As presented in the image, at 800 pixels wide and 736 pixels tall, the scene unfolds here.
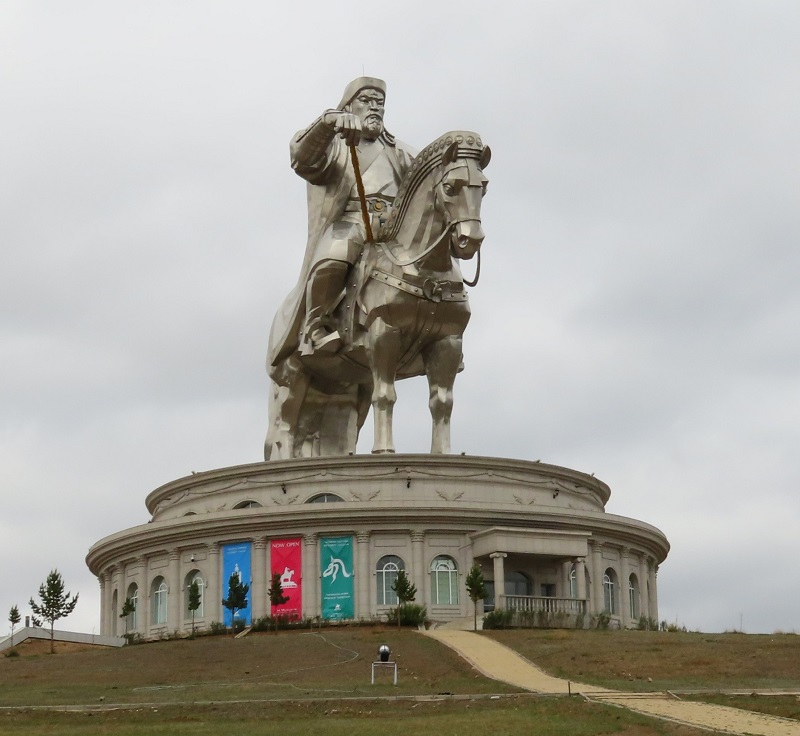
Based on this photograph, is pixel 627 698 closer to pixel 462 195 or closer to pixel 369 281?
pixel 462 195

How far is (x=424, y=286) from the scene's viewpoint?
42.2m

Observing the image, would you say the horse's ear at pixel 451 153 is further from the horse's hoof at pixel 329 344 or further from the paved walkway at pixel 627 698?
the paved walkway at pixel 627 698

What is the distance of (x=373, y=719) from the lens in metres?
24.5

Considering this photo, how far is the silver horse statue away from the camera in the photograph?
4022 cm

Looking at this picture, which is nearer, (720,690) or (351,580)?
(720,690)

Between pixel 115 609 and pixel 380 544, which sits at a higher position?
pixel 380 544

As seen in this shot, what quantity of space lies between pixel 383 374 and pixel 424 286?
114 inches

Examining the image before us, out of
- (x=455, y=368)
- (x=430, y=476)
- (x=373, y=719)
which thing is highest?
(x=455, y=368)

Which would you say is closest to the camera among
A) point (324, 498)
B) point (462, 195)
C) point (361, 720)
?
point (361, 720)

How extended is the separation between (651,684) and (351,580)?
15.7m

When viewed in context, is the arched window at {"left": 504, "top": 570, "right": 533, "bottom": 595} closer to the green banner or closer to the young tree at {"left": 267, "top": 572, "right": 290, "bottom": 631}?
the green banner

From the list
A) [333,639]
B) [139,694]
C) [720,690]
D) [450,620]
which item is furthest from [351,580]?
[720,690]

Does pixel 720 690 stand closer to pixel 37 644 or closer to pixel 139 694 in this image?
pixel 139 694

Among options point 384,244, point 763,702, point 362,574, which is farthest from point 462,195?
point 763,702
